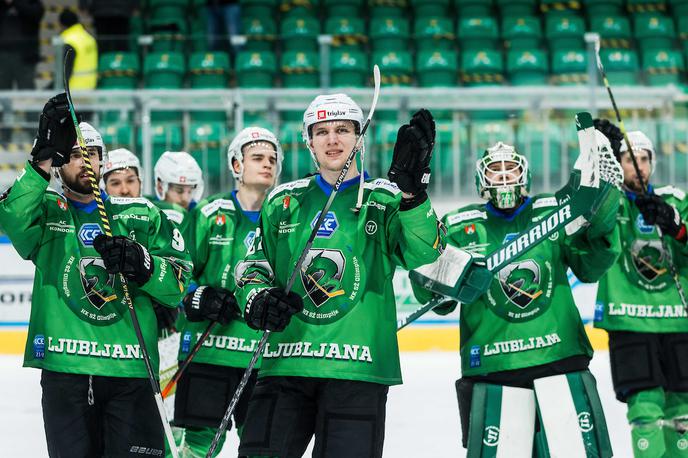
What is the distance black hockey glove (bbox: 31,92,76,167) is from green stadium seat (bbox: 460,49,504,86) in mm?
7303

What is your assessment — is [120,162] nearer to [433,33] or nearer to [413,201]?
[413,201]

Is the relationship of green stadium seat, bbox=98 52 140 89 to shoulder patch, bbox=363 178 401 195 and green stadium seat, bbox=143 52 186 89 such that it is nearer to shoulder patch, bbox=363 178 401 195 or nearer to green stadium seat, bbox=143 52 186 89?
green stadium seat, bbox=143 52 186 89

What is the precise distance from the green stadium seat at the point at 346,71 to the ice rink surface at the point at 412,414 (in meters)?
2.51

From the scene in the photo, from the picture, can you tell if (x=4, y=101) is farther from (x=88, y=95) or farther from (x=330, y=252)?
(x=330, y=252)

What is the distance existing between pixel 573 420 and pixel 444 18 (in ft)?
27.0

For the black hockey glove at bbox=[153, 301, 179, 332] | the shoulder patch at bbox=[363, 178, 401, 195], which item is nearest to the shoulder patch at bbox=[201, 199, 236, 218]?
the black hockey glove at bbox=[153, 301, 179, 332]

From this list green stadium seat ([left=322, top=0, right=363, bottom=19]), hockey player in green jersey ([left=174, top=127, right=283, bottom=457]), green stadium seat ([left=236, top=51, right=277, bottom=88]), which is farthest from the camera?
green stadium seat ([left=322, top=0, right=363, bottom=19])

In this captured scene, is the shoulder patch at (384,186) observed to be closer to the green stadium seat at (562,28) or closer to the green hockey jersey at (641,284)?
the green hockey jersey at (641,284)

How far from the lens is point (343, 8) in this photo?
12055 millimetres

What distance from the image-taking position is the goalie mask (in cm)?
422

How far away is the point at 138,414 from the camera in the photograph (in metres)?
3.72

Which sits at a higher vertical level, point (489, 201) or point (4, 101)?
point (4, 101)

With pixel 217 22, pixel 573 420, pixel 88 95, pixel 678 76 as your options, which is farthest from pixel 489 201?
pixel 217 22

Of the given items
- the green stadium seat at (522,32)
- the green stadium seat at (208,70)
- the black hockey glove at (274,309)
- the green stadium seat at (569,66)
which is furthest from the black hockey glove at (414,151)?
the green stadium seat at (522,32)
